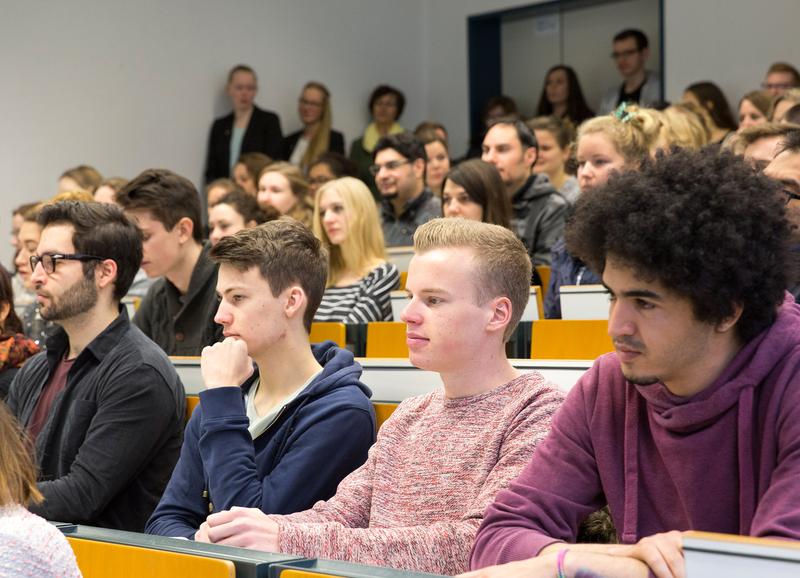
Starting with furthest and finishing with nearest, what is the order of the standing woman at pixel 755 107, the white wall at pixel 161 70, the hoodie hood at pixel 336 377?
1. the white wall at pixel 161 70
2. the standing woman at pixel 755 107
3. the hoodie hood at pixel 336 377

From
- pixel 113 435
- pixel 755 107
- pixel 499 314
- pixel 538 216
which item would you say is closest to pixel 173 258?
pixel 113 435

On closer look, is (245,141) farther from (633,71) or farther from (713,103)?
(713,103)

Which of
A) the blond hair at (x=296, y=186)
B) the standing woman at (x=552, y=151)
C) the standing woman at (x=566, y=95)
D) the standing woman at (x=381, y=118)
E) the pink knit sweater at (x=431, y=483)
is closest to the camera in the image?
the pink knit sweater at (x=431, y=483)

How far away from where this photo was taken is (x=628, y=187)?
1615mm

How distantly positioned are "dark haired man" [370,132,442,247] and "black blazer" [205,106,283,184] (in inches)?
102

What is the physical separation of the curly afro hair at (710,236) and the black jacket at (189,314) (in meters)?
2.19

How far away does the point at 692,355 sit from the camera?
61.8 inches

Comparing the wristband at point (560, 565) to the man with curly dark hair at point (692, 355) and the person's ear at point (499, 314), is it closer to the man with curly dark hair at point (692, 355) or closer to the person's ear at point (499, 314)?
the man with curly dark hair at point (692, 355)

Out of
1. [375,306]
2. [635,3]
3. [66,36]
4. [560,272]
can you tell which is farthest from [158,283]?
[635,3]

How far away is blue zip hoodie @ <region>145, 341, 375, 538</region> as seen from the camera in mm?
2262

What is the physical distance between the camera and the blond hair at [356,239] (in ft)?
14.3

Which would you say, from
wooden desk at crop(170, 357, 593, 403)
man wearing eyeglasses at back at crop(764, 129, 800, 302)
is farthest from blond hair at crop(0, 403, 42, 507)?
man wearing eyeglasses at back at crop(764, 129, 800, 302)

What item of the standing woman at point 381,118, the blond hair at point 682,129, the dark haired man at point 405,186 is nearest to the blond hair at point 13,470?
the blond hair at point 682,129

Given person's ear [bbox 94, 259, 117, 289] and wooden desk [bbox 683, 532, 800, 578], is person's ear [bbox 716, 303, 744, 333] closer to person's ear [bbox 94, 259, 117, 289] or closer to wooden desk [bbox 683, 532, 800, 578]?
wooden desk [bbox 683, 532, 800, 578]
